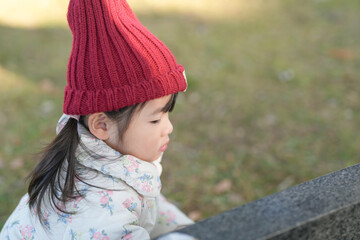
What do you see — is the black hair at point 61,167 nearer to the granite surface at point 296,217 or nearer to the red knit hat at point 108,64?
the red knit hat at point 108,64

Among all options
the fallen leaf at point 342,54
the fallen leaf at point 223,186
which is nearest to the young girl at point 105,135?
the fallen leaf at point 223,186

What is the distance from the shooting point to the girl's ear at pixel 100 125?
1.57m

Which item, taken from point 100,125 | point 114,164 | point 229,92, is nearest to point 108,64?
point 100,125

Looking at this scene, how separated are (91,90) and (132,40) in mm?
240

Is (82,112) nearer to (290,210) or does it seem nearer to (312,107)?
(290,210)

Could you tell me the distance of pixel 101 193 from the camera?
1.50 meters

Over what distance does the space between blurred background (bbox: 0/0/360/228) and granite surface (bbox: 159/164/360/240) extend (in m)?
1.16

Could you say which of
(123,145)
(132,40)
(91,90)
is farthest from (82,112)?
(132,40)

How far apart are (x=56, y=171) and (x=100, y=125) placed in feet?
0.86

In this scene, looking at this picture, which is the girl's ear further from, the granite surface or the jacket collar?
the granite surface

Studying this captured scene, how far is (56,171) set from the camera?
164cm

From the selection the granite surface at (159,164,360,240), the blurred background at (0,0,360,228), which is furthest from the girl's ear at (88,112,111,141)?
the granite surface at (159,164,360,240)

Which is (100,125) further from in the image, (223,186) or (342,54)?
(342,54)

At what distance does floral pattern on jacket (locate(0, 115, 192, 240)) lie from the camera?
4.70 ft
